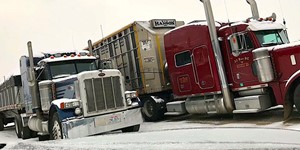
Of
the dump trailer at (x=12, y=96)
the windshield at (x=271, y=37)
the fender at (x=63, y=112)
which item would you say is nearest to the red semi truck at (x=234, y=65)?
the windshield at (x=271, y=37)

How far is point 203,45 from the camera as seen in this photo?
9.10 meters

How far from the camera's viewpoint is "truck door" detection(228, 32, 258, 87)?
809 centimetres

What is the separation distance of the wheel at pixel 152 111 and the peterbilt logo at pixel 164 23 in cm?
284

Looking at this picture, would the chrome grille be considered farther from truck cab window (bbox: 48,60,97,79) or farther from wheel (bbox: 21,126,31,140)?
wheel (bbox: 21,126,31,140)

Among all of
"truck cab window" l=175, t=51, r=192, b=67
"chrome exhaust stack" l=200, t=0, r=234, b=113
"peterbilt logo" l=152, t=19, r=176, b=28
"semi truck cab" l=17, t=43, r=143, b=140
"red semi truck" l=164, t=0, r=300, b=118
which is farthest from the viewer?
"peterbilt logo" l=152, t=19, r=176, b=28

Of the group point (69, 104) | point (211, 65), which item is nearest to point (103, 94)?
point (69, 104)

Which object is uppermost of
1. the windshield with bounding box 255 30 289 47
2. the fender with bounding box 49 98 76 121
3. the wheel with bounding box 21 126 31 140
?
the windshield with bounding box 255 30 289 47

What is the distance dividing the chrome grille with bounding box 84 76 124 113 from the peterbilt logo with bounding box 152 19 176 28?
3813 mm

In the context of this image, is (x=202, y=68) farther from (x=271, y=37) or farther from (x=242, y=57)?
(x=271, y=37)

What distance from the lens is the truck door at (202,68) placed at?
908 cm

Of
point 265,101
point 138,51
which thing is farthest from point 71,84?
point 265,101

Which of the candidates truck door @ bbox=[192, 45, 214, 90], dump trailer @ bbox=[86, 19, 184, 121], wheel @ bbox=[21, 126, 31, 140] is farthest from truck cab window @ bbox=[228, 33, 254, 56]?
wheel @ bbox=[21, 126, 31, 140]

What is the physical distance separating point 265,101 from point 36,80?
21.4 feet

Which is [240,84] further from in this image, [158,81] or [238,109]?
[158,81]
